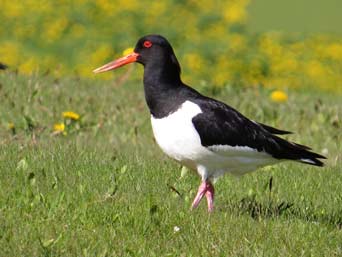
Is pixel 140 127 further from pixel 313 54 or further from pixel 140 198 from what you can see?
pixel 313 54

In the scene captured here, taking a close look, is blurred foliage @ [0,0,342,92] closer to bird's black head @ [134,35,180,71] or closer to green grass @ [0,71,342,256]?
green grass @ [0,71,342,256]

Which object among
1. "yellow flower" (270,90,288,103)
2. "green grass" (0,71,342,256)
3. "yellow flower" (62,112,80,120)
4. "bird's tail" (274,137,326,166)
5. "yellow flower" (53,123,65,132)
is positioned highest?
"bird's tail" (274,137,326,166)

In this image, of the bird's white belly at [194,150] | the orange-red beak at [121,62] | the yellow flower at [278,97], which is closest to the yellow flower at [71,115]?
the orange-red beak at [121,62]

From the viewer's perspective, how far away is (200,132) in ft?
26.3

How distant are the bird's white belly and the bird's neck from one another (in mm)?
97

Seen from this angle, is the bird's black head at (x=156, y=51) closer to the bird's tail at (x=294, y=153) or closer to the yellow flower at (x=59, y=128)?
the bird's tail at (x=294, y=153)

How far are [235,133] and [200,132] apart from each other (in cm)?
40

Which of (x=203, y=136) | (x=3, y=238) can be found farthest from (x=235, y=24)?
(x=3, y=238)

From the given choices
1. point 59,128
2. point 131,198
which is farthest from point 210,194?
point 59,128

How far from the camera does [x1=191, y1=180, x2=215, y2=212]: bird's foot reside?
812cm

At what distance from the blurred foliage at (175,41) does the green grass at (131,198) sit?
5.94 meters

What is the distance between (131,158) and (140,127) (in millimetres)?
2714

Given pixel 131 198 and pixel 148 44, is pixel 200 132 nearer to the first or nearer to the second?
pixel 131 198

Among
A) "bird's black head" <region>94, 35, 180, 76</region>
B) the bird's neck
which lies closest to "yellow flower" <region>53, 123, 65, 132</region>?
"bird's black head" <region>94, 35, 180, 76</region>
